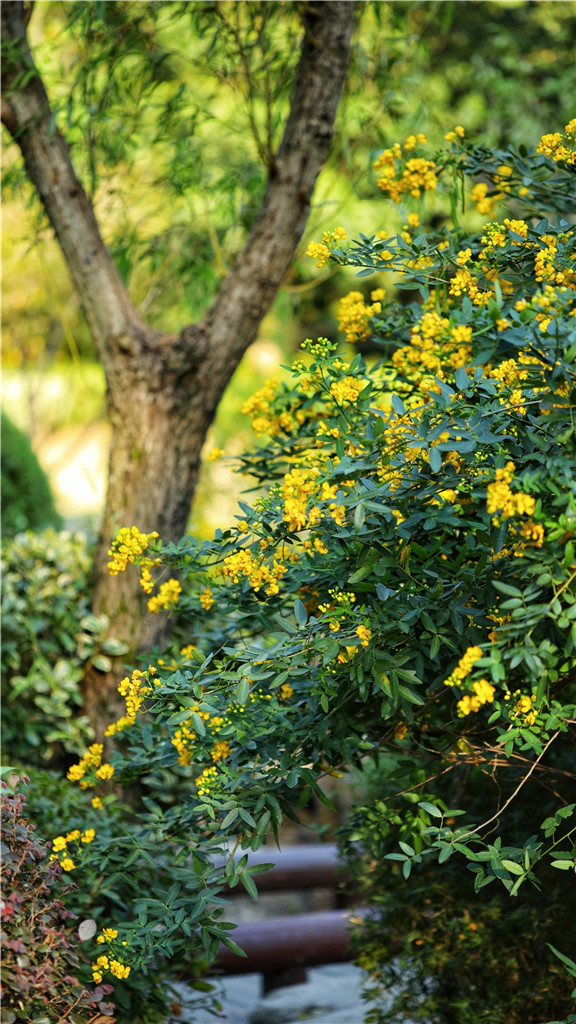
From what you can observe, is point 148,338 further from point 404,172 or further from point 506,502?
point 506,502

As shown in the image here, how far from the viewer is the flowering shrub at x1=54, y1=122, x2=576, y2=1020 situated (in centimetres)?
139

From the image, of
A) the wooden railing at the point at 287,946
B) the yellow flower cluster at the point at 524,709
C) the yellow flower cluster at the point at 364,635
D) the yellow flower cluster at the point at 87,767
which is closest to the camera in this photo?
the yellow flower cluster at the point at 524,709

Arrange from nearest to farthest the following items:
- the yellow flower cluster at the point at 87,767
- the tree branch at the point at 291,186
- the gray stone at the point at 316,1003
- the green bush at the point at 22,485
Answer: the yellow flower cluster at the point at 87,767 → the tree branch at the point at 291,186 → the gray stone at the point at 316,1003 → the green bush at the point at 22,485

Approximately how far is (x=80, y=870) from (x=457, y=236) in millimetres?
1621

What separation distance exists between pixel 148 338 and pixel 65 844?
1.60 metres

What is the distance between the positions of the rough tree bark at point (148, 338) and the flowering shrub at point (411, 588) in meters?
0.79

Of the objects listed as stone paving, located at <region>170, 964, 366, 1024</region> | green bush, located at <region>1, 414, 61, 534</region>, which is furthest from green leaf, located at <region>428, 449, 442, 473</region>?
green bush, located at <region>1, 414, 61, 534</region>

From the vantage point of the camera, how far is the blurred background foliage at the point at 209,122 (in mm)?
2918

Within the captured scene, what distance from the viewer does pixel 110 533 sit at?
287 cm

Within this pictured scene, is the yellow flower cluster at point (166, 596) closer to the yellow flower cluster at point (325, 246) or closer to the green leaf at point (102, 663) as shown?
the yellow flower cluster at point (325, 246)

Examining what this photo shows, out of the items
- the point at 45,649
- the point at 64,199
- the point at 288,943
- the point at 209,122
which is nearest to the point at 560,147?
the point at 64,199

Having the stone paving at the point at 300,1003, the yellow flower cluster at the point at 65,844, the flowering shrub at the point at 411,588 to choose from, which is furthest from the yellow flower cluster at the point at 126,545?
the stone paving at the point at 300,1003

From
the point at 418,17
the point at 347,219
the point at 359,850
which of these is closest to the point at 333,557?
the point at 359,850

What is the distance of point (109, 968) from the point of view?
5.59 ft
